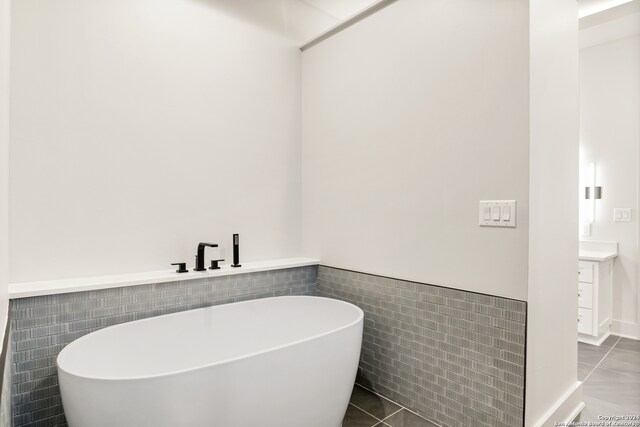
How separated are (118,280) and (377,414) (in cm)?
164

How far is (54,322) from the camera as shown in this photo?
1.67 m

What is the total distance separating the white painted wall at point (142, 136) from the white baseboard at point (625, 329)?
11.2ft

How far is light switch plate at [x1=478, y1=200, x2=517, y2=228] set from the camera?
1628mm

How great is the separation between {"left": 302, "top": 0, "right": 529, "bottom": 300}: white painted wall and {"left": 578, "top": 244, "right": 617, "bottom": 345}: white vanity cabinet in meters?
2.28

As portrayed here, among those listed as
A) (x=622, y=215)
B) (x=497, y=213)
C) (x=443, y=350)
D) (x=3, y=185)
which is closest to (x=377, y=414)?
(x=443, y=350)

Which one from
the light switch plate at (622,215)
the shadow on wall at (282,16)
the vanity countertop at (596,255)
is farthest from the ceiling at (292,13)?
the light switch plate at (622,215)

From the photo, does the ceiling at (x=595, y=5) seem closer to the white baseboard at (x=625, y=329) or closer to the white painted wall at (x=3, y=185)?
the white baseboard at (x=625, y=329)

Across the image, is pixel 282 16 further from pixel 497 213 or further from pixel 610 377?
pixel 610 377

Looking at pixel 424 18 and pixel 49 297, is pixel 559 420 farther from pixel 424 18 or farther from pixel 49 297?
pixel 49 297

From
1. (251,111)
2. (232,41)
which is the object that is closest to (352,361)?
(251,111)

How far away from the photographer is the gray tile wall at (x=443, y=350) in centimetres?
164

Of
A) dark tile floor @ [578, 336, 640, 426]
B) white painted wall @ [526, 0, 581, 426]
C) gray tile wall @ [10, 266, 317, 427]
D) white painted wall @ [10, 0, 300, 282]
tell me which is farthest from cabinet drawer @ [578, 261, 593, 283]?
gray tile wall @ [10, 266, 317, 427]

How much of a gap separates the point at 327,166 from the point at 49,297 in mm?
1831

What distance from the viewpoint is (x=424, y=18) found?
201 centimetres
